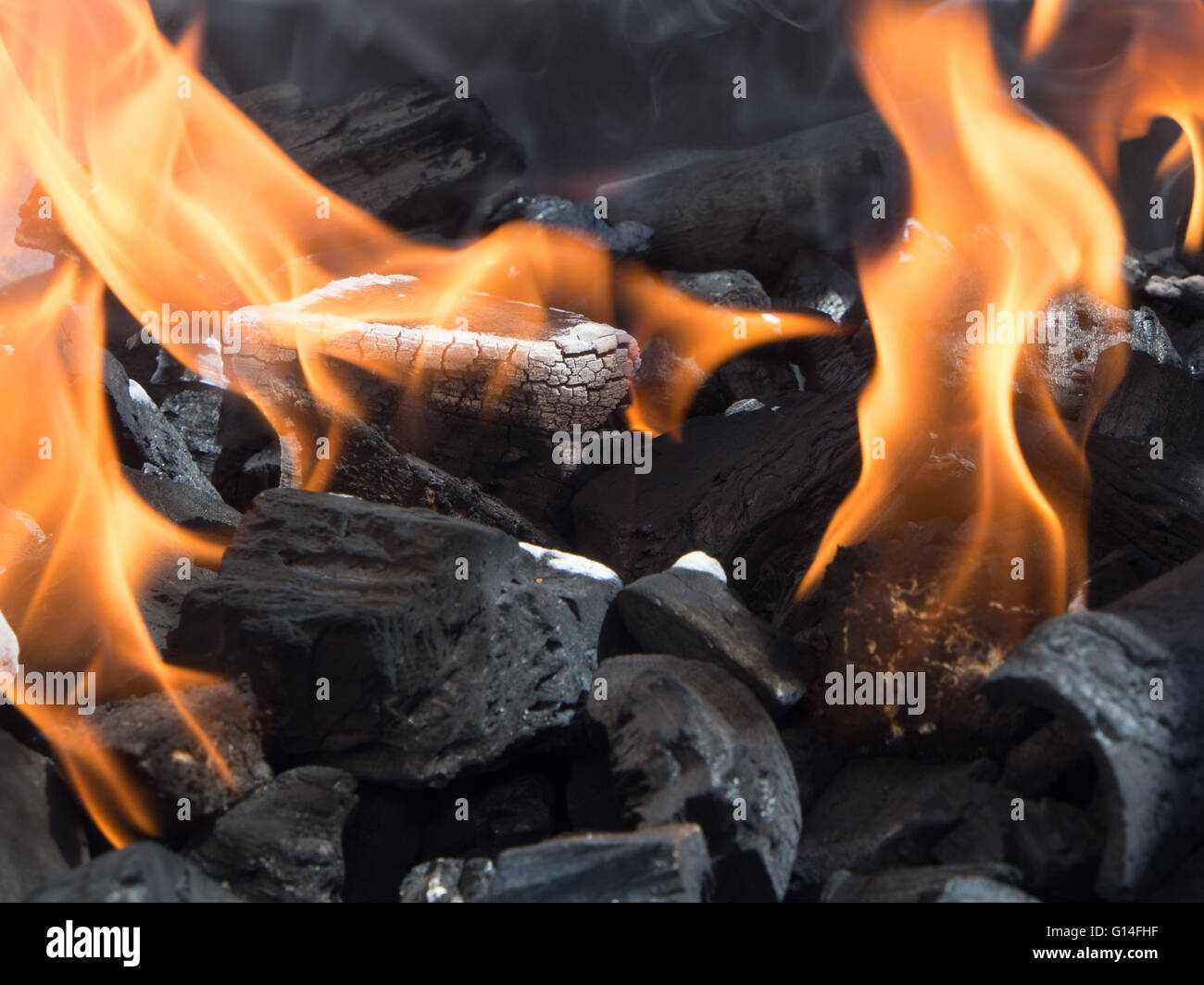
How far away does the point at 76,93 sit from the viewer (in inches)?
221

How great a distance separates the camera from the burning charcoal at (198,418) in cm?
469

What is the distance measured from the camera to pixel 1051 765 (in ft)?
7.54

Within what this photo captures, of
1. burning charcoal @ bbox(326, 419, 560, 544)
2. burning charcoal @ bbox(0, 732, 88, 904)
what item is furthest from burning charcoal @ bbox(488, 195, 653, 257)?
burning charcoal @ bbox(0, 732, 88, 904)

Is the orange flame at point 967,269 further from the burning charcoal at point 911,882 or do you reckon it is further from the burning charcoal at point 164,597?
the burning charcoal at point 164,597

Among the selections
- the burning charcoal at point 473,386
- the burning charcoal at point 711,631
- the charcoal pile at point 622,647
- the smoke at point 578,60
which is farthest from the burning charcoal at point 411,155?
the burning charcoal at point 711,631

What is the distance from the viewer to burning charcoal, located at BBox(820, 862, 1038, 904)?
82.0 inches

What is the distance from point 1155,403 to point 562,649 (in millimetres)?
2053

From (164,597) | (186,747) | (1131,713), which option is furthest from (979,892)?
(164,597)

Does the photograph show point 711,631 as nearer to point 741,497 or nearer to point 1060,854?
point 741,497

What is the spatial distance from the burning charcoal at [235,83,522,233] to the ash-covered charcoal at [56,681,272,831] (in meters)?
3.21

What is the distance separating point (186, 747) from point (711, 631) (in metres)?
1.32

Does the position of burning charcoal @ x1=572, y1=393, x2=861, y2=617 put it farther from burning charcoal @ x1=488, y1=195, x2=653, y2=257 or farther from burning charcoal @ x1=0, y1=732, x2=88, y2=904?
burning charcoal @ x1=0, y1=732, x2=88, y2=904

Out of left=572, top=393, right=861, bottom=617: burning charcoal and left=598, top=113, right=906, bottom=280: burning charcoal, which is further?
left=598, top=113, right=906, bottom=280: burning charcoal

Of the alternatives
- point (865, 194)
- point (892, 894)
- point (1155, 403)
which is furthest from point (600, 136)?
point (892, 894)
